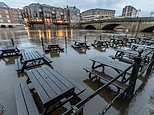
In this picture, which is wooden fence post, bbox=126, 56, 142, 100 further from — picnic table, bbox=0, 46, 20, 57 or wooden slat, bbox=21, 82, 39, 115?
picnic table, bbox=0, 46, 20, 57

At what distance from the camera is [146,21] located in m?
25.6

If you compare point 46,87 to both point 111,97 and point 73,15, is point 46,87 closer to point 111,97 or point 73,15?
point 111,97

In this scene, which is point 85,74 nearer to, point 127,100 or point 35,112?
point 127,100

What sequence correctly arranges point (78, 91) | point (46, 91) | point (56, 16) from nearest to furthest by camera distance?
point (46, 91) < point (78, 91) < point (56, 16)

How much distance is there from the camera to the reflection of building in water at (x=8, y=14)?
6154 centimetres

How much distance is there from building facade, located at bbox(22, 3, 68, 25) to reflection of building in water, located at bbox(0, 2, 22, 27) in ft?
31.9

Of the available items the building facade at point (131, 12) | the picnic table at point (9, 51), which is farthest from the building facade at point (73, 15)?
the picnic table at point (9, 51)

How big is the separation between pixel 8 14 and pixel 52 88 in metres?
83.5

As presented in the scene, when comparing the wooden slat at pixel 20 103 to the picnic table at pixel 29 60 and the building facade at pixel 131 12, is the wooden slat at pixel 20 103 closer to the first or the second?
the picnic table at pixel 29 60

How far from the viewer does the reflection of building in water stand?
61537 millimetres

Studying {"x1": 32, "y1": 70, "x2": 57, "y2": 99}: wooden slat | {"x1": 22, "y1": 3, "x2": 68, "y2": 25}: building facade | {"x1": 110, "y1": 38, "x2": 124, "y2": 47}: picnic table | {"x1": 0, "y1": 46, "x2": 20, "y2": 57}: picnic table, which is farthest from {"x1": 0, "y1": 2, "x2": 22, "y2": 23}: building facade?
{"x1": 32, "y1": 70, "x2": 57, "y2": 99}: wooden slat

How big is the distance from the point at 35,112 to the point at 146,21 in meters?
32.4

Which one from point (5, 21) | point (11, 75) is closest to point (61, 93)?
point (11, 75)

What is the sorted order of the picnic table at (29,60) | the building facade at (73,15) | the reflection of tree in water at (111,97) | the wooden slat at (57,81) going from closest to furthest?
the wooden slat at (57,81)
the reflection of tree in water at (111,97)
the picnic table at (29,60)
the building facade at (73,15)
